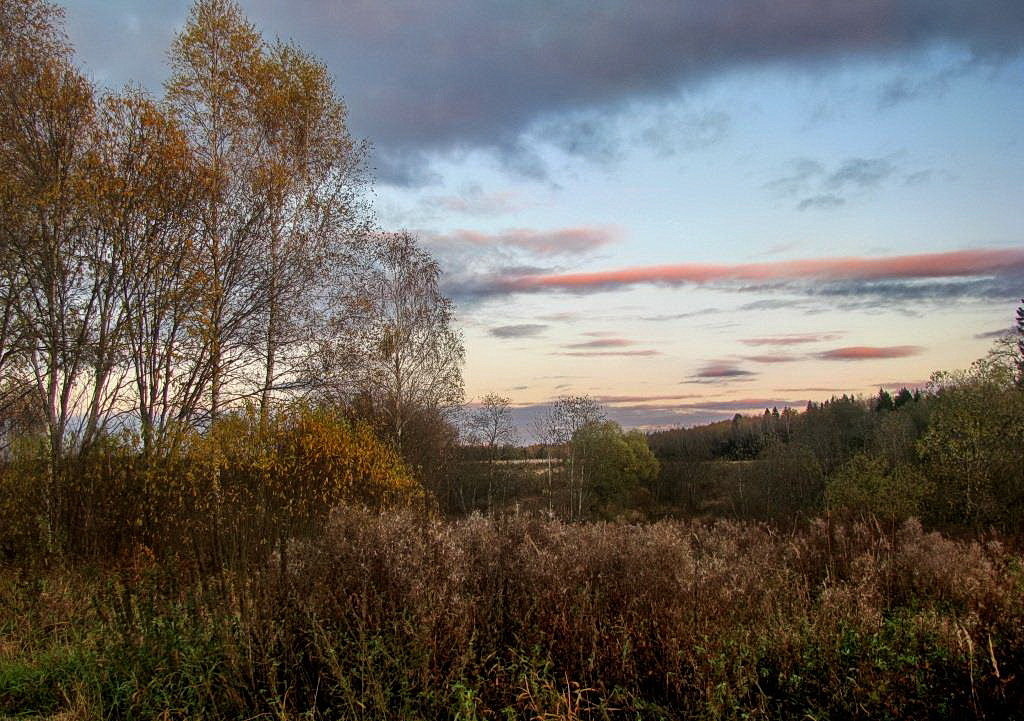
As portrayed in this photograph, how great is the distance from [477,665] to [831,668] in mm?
1812

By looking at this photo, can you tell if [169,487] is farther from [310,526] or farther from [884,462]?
[884,462]

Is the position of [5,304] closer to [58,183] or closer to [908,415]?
[58,183]

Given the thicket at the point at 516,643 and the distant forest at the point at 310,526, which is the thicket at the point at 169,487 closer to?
the distant forest at the point at 310,526

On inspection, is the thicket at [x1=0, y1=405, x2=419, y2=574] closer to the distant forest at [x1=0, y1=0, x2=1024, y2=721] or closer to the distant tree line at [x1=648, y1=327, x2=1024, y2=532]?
the distant forest at [x1=0, y1=0, x2=1024, y2=721]

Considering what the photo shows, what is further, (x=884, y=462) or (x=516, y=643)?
(x=884, y=462)

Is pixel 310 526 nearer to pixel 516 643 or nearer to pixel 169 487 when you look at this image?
pixel 169 487

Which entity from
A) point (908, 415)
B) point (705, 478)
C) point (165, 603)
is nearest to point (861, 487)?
point (908, 415)

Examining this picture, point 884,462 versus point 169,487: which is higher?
point 169,487

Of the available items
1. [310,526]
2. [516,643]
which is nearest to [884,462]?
[310,526]

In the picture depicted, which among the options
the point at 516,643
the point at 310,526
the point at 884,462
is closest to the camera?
the point at 516,643

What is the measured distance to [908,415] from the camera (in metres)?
36.9

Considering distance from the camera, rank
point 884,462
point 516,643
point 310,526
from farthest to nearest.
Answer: point 884,462 → point 310,526 → point 516,643

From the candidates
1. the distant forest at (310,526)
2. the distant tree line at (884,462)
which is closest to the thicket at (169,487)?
the distant forest at (310,526)

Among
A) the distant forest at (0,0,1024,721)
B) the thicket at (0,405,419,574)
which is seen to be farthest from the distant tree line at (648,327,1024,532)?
the thicket at (0,405,419,574)
